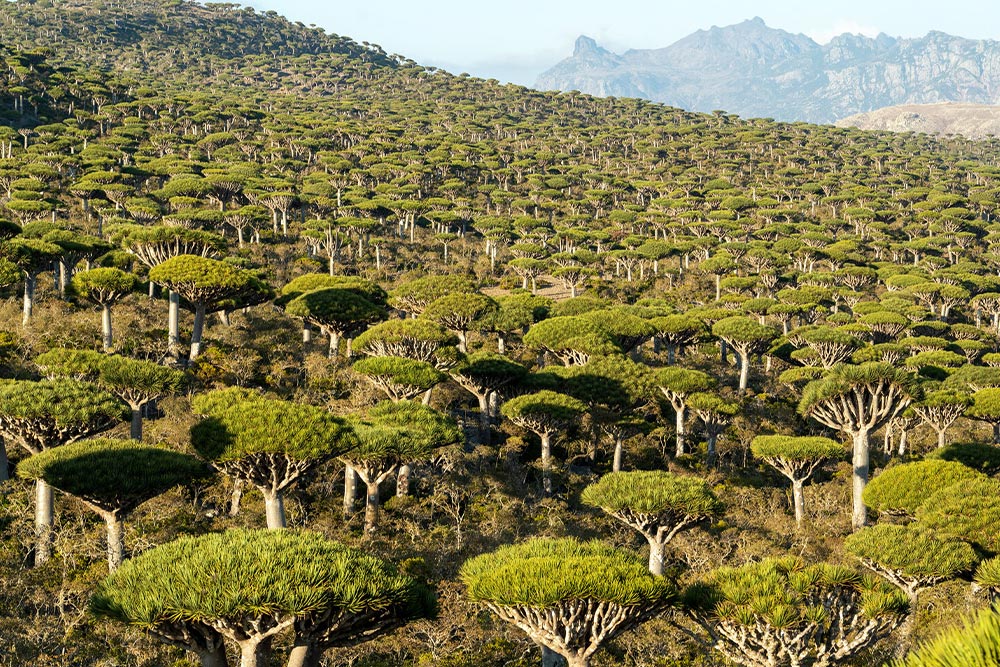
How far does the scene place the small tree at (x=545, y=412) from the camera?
96.9 ft

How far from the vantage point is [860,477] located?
97.7 ft

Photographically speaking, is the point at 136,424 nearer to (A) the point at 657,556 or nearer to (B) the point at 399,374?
(B) the point at 399,374

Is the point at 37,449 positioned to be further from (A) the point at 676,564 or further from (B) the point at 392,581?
(A) the point at 676,564

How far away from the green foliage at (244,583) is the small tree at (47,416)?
30.4 ft

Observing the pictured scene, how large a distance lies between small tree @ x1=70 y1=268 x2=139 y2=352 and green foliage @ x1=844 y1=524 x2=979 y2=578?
33951mm

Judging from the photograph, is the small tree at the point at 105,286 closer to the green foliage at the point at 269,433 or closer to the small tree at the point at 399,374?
the small tree at the point at 399,374

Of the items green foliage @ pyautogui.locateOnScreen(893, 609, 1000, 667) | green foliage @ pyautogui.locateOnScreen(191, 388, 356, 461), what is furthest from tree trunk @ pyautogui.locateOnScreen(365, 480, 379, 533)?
green foliage @ pyautogui.locateOnScreen(893, 609, 1000, 667)

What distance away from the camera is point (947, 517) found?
2123cm

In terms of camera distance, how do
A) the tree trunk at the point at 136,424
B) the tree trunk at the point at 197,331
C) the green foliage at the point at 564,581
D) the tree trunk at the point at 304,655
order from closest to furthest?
the tree trunk at the point at 304,655
the green foliage at the point at 564,581
the tree trunk at the point at 136,424
the tree trunk at the point at 197,331

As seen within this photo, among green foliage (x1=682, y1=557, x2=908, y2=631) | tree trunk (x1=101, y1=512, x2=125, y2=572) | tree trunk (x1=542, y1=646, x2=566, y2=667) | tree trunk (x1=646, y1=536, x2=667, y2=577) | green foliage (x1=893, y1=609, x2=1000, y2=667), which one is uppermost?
green foliage (x1=893, y1=609, x2=1000, y2=667)

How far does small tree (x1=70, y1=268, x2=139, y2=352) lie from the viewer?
3031cm

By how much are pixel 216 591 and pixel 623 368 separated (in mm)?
26232

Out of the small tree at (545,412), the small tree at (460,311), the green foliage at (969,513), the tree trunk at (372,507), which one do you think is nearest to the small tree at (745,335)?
the small tree at (460,311)

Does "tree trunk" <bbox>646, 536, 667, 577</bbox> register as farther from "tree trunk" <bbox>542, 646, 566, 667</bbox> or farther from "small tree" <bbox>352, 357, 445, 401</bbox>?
"small tree" <bbox>352, 357, 445, 401</bbox>
